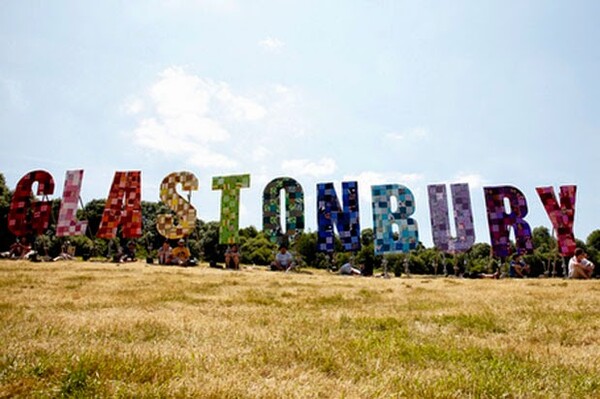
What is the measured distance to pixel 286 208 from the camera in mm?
28062

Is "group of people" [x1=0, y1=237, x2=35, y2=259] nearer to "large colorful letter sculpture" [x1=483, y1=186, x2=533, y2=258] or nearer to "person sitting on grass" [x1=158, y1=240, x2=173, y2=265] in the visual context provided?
"person sitting on grass" [x1=158, y1=240, x2=173, y2=265]

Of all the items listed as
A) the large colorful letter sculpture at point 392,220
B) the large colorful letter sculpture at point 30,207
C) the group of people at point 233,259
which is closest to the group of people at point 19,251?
the group of people at point 233,259

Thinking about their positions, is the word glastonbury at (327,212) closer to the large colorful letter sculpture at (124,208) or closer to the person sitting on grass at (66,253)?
the large colorful letter sculpture at (124,208)

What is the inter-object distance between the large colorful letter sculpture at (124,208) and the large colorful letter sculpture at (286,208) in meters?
9.86

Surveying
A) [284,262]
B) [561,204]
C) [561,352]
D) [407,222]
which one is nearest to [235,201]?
[284,262]

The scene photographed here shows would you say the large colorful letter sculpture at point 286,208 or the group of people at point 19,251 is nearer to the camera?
the large colorful letter sculpture at point 286,208

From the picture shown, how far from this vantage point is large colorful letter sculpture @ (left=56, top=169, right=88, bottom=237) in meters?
29.4

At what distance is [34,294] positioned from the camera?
32.2ft

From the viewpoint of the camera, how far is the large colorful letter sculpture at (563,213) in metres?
25.2

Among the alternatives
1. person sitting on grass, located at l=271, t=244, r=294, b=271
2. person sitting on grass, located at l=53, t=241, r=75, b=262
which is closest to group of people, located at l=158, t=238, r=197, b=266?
person sitting on grass, located at l=271, t=244, r=294, b=271

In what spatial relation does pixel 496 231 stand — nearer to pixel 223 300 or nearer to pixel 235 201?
pixel 235 201

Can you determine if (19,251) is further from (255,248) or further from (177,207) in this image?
(255,248)

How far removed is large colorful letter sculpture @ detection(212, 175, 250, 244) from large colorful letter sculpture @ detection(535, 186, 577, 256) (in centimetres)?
2067

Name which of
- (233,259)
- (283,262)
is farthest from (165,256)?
(283,262)
